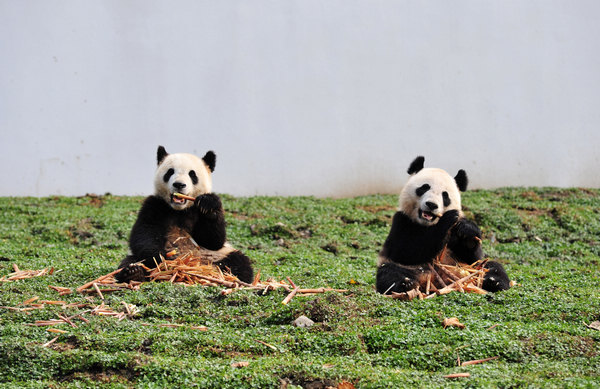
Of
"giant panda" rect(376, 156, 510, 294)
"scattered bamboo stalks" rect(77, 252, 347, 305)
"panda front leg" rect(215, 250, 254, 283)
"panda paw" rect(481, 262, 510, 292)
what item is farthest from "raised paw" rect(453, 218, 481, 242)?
"panda front leg" rect(215, 250, 254, 283)

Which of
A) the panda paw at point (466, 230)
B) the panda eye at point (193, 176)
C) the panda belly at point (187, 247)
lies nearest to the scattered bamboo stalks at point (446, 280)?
the panda paw at point (466, 230)

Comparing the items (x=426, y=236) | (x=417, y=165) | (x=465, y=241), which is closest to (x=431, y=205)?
(x=426, y=236)

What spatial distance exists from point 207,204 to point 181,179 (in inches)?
14.9

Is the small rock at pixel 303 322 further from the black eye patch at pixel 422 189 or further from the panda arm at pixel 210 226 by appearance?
the black eye patch at pixel 422 189

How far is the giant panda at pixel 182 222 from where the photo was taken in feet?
22.3

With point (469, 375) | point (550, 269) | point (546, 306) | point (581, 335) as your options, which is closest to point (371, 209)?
point (550, 269)

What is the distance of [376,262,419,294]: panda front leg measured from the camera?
20.7ft

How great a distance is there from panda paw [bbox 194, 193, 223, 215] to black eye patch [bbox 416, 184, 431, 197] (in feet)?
6.71

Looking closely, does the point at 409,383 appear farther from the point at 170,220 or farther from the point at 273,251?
the point at 273,251

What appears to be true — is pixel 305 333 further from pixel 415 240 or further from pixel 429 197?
pixel 429 197

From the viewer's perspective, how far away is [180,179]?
684 cm

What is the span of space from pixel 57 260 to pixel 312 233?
4384 millimetres

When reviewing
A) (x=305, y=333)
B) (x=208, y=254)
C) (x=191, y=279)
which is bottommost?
(x=305, y=333)

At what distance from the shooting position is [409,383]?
4.09m
